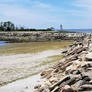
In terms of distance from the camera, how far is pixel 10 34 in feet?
263

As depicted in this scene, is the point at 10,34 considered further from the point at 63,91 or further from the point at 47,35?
the point at 63,91

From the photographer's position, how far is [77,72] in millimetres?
10844

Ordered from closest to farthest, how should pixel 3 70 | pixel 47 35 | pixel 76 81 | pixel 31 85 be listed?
pixel 76 81, pixel 31 85, pixel 3 70, pixel 47 35

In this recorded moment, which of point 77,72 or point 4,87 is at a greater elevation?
point 77,72

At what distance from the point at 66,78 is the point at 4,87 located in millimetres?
3754

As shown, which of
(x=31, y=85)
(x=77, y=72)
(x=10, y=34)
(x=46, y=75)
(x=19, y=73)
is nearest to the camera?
(x=77, y=72)

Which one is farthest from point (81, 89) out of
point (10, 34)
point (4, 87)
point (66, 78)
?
point (10, 34)

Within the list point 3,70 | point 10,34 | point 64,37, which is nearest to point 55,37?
point 64,37

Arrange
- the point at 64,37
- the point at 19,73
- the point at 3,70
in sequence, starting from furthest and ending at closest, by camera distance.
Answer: the point at 64,37 < the point at 3,70 < the point at 19,73

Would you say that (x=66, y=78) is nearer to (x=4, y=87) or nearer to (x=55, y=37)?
(x=4, y=87)

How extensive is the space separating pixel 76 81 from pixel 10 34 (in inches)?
2815

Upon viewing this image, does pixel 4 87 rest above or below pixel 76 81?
below

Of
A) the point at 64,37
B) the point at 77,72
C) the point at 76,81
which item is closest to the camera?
the point at 76,81

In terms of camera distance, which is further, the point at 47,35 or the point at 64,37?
the point at 47,35
